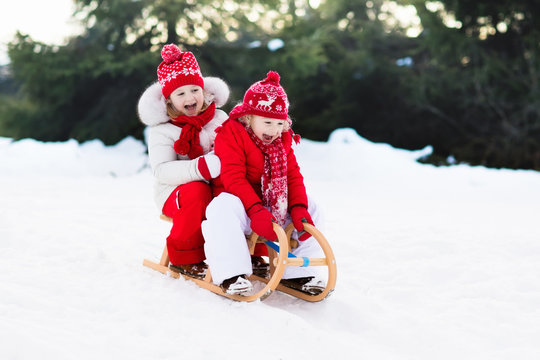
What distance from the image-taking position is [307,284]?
273cm

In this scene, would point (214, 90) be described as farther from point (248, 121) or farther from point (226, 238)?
point (226, 238)

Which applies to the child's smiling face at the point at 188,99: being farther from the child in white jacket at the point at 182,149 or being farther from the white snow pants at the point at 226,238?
the white snow pants at the point at 226,238

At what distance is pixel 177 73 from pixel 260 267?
3.76 ft

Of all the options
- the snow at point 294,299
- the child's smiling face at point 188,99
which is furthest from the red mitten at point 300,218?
the child's smiling face at point 188,99

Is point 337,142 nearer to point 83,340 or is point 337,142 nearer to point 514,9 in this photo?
point 514,9

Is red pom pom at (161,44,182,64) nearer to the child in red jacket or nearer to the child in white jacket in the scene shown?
the child in white jacket

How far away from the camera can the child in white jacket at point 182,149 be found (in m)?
2.70

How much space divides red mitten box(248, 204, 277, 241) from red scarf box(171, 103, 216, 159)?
0.58m

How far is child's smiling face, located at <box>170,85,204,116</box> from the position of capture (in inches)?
114

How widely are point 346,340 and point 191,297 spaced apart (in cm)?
76

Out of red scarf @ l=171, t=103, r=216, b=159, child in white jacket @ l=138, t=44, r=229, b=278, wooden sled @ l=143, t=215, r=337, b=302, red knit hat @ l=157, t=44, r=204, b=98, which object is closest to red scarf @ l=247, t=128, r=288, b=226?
wooden sled @ l=143, t=215, r=337, b=302

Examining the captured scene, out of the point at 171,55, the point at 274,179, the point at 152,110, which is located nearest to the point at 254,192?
the point at 274,179

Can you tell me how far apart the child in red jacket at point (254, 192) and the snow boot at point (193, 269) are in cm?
24

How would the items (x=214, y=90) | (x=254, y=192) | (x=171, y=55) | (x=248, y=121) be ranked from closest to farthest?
(x=254, y=192) < (x=248, y=121) < (x=171, y=55) < (x=214, y=90)
